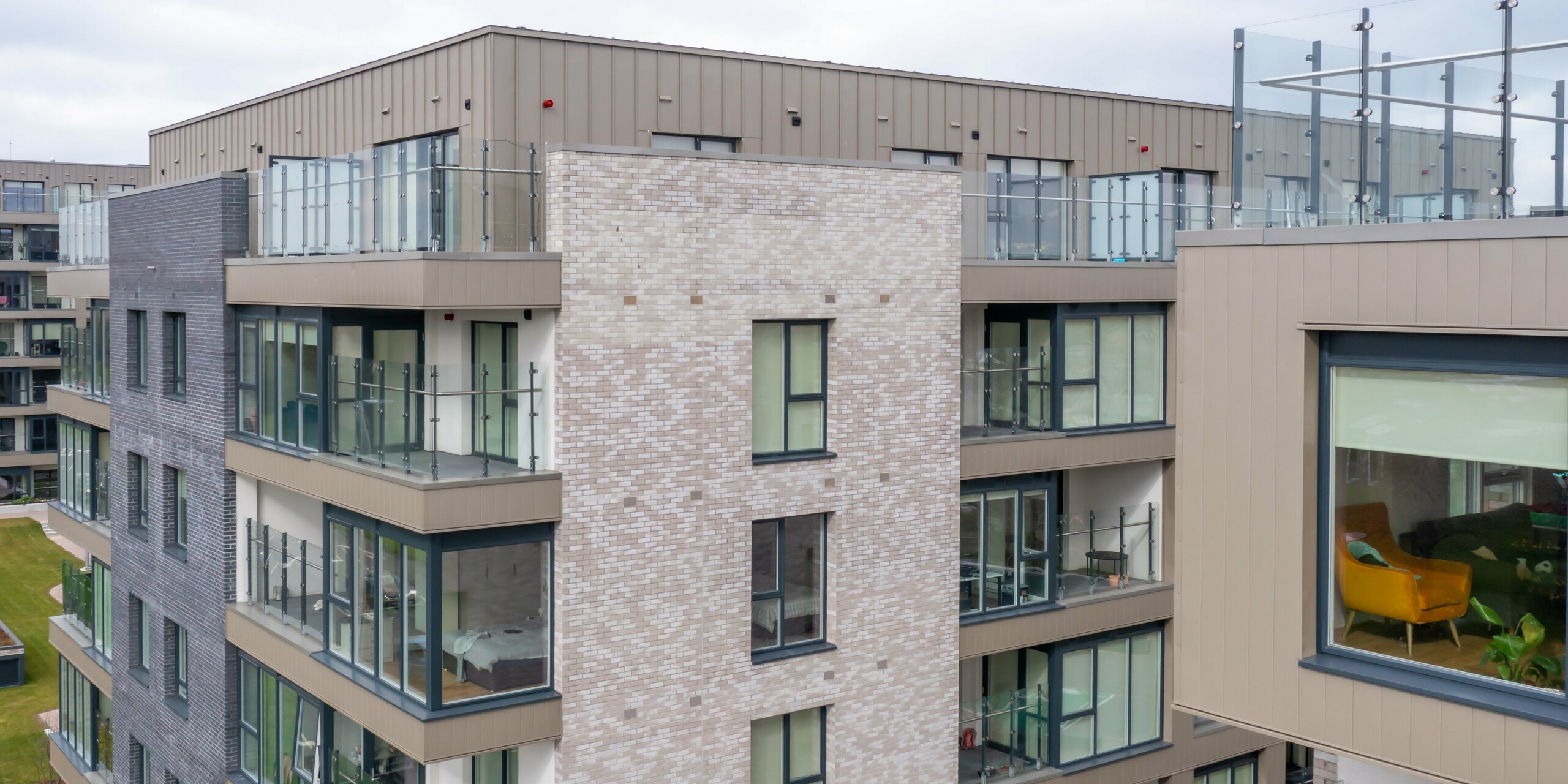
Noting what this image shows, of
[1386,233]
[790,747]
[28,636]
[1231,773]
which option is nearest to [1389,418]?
[1386,233]

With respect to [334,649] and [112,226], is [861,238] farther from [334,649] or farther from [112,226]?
[112,226]

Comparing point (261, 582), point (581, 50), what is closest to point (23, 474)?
point (261, 582)

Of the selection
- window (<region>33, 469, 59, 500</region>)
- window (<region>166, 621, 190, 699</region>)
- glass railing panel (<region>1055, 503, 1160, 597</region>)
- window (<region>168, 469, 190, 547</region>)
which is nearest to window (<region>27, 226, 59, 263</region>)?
window (<region>33, 469, 59, 500</region>)

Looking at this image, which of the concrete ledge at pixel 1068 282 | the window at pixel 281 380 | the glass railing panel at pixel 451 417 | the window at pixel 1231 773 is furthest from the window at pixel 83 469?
the window at pixel 1231 773

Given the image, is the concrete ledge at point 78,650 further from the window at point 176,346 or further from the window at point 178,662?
the window at point 176,346

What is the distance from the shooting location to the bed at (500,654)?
1468cm

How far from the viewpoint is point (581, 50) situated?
17.1 metres

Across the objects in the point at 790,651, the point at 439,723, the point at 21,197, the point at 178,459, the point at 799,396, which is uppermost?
the point at 21,197

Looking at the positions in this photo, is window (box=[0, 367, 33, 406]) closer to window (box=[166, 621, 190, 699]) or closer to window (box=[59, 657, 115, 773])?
window (box=[59, 657, 115, 773])

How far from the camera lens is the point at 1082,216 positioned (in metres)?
19.7

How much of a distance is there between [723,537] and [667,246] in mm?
3509

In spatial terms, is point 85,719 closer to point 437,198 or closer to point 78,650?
point 78,650

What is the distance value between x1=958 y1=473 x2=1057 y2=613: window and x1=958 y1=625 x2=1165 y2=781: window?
1.08 metres

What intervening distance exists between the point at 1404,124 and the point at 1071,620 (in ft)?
36.7
